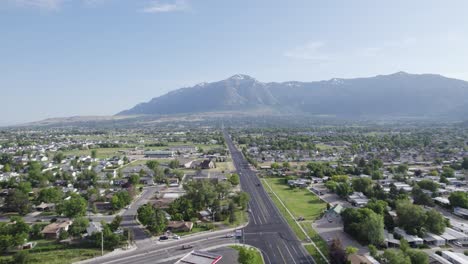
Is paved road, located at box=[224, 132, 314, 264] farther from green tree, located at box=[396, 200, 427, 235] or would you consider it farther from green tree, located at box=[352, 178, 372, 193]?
green tree, located at box=[352, 178, 372, 193]

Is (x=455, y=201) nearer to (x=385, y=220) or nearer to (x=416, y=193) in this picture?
(x=416, y=193)

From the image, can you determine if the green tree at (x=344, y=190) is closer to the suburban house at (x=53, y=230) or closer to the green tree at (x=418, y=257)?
the green tree at (x=418, y=257)

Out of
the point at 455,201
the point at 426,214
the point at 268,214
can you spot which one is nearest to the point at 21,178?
the point at 268,214

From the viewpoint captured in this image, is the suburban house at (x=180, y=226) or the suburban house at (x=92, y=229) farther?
the suburban house at (x=180, y=226)

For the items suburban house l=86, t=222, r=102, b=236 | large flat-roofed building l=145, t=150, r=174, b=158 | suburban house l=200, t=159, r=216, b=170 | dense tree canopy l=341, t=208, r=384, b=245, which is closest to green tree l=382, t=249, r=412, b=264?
dense tree canopy l=341, t=208, r=384, b=245

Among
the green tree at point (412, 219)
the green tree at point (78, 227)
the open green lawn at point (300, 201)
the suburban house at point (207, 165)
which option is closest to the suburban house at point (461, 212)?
the green tree at point (412, 219)

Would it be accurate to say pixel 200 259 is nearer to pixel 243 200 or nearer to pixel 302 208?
pixel 243 200

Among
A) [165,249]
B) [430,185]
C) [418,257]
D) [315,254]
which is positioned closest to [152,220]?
[165,249]
